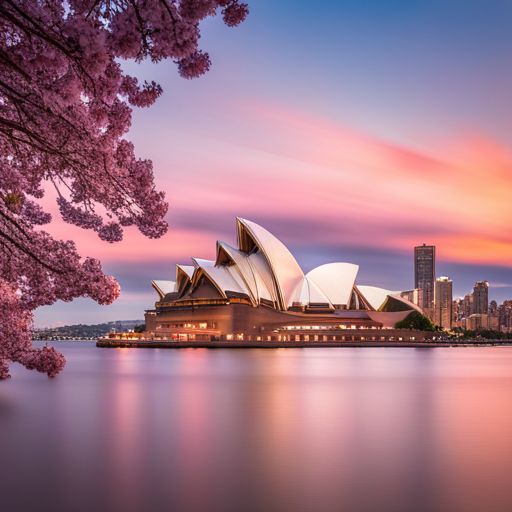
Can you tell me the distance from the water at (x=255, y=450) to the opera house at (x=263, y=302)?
211ft

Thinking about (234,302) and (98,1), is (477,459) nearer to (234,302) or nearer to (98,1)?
(98,1)

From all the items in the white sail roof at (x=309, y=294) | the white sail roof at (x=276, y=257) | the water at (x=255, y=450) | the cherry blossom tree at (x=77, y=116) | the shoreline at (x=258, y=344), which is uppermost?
the white sail roof at (x=276, y=257)

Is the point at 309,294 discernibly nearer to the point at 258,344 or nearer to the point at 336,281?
the point at 336,281

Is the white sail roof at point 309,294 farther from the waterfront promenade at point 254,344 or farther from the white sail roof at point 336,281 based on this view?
the waterfront promenade at point 254,344

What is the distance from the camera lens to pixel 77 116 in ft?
21.2

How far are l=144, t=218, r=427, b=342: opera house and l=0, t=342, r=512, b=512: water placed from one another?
6443cm

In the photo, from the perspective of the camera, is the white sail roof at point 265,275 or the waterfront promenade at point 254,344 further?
the waterfront promenade at point 254,344

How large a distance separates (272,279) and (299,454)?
269ft

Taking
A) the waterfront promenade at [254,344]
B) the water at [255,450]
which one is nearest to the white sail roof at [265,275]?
the waterfront promenade at [254,344]

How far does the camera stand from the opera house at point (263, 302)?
94.2 m

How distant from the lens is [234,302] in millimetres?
95750

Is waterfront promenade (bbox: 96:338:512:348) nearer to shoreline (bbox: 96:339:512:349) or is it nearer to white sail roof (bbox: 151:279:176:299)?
shoreline (bbox: 96:339:512:349)

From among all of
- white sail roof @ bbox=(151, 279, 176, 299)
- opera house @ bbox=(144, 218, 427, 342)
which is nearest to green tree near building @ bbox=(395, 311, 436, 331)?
opera house @ bbox=(144, 218, 427, 342)

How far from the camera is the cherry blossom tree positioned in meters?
5.12
